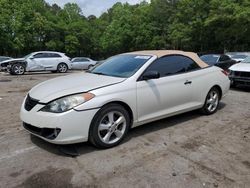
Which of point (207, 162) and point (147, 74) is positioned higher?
point (147, 74)

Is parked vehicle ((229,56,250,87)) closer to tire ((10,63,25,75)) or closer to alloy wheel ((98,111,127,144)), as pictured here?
alloy wheel ((98,111,127,144))

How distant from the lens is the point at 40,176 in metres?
3.82

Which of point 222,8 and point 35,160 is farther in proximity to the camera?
point 222,8

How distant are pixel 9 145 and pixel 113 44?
49.5 meters

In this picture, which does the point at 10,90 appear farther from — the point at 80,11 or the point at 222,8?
the point at 80,11

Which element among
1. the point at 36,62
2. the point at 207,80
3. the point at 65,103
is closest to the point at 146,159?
the point at 65,103

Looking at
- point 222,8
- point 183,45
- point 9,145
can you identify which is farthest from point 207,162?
point 183,45

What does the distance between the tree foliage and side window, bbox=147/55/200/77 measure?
29282mm

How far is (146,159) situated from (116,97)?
1.06 metres

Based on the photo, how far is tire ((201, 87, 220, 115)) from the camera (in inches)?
260

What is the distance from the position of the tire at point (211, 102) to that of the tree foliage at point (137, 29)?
28632 millimetres

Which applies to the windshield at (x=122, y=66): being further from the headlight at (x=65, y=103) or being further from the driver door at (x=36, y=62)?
the driver door at (x=36, y=62)

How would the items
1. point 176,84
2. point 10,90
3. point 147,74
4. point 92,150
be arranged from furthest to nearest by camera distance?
point 10,90 → point 176,84 → point 147,74 → point 92,150

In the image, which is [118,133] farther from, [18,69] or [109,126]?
[18,69]
